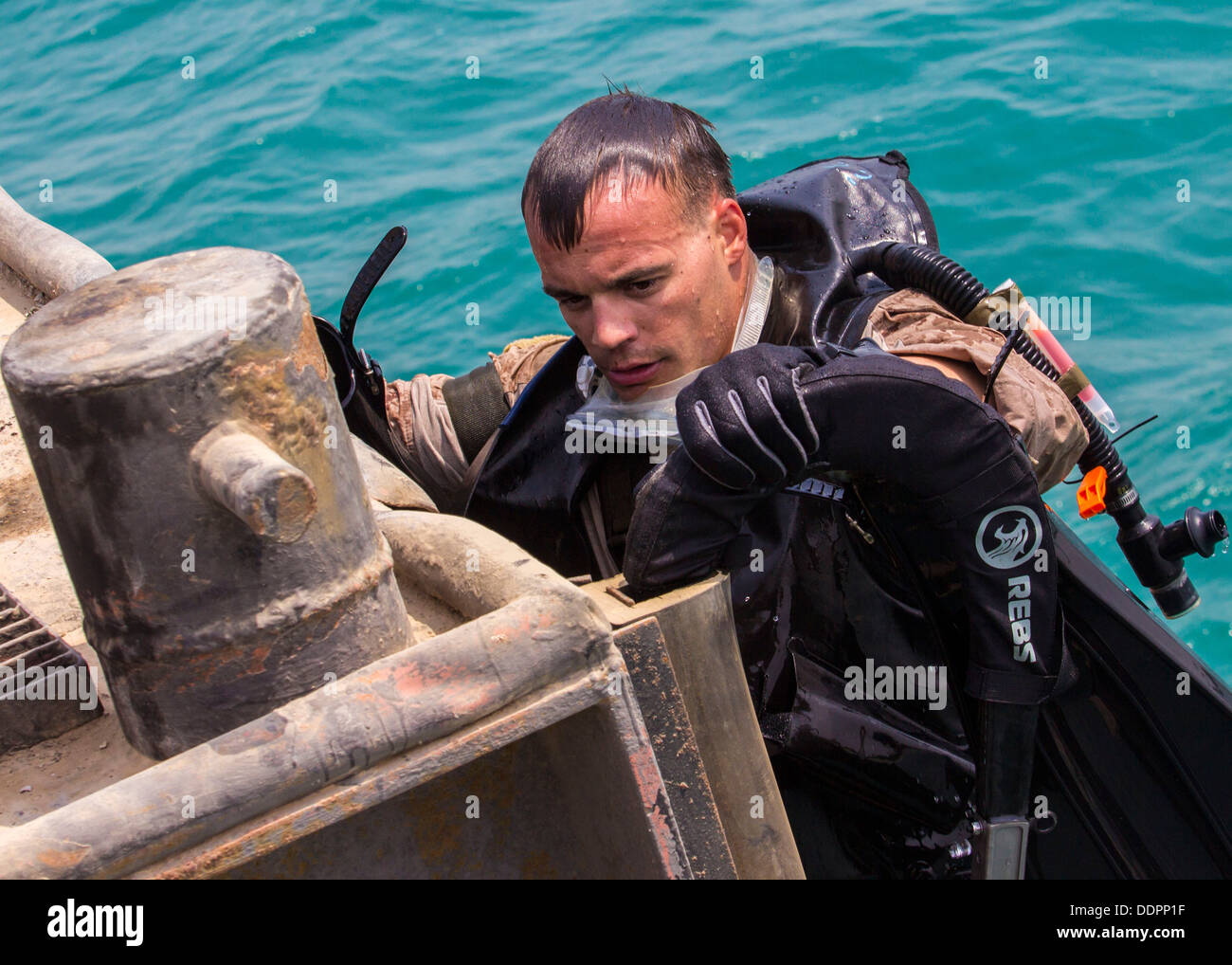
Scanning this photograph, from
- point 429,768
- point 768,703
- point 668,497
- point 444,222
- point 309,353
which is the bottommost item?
point 444,222

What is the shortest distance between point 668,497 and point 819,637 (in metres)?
0.59

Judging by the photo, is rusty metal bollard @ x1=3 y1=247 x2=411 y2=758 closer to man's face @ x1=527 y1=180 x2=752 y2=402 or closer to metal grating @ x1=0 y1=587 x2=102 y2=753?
metal grating @ x1=0 y1=587 x2=102 y2=753

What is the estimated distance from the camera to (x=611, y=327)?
2.24 meters

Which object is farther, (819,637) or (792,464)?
(819,637)

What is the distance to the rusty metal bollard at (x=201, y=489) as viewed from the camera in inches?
52.5

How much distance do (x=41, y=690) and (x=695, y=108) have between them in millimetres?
5714

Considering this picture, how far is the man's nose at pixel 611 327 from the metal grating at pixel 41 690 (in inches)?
40.7

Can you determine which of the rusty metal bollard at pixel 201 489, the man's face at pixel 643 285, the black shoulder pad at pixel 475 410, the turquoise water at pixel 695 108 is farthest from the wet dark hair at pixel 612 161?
the turquoise water at pixel 695 108

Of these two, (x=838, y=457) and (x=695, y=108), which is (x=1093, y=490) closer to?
(x=838, y=457)

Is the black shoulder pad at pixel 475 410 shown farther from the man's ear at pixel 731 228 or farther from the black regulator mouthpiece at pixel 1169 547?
the black regulator mouthpiece at pixel 1169 547

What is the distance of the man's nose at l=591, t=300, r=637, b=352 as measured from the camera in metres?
2.23

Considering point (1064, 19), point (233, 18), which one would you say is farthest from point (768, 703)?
point (233, 18)
